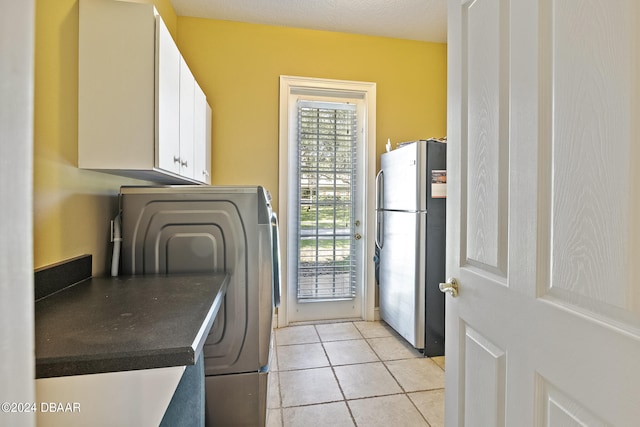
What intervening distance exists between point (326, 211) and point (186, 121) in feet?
A: 5.37

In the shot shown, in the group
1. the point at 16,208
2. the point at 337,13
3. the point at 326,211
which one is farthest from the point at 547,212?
the point at 337,13

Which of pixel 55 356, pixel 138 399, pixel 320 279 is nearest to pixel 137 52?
pixel 55 356

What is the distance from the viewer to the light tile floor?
6.00 ft

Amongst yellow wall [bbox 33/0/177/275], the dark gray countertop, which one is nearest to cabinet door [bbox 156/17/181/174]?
yellow wall [bbox 33/0/177/275]

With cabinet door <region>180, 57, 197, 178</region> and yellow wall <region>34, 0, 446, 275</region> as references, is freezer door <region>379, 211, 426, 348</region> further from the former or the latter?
cabinet door <region>180, 57, 197, 178</region>

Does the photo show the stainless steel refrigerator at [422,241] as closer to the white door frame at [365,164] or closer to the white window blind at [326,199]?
the white door frame at [365,164]

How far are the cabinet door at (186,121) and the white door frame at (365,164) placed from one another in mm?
1065

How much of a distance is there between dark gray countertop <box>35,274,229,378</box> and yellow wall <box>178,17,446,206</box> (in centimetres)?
184

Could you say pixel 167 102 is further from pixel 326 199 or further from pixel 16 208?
pixel 326 199

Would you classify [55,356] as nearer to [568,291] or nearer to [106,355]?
[106,355]

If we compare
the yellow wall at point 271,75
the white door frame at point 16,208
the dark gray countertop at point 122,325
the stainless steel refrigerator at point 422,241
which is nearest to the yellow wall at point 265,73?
the yellow wall at point 271,75

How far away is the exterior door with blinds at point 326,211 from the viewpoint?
3.18 metres

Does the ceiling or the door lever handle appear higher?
the ceiling

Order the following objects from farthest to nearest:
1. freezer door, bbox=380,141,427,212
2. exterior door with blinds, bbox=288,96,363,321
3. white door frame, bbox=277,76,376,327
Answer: exterior door with blinds, bbox=288,96,363,321
white door frame, bbox=277,76,376,327
freezer door, bbox=380,141,427,212
